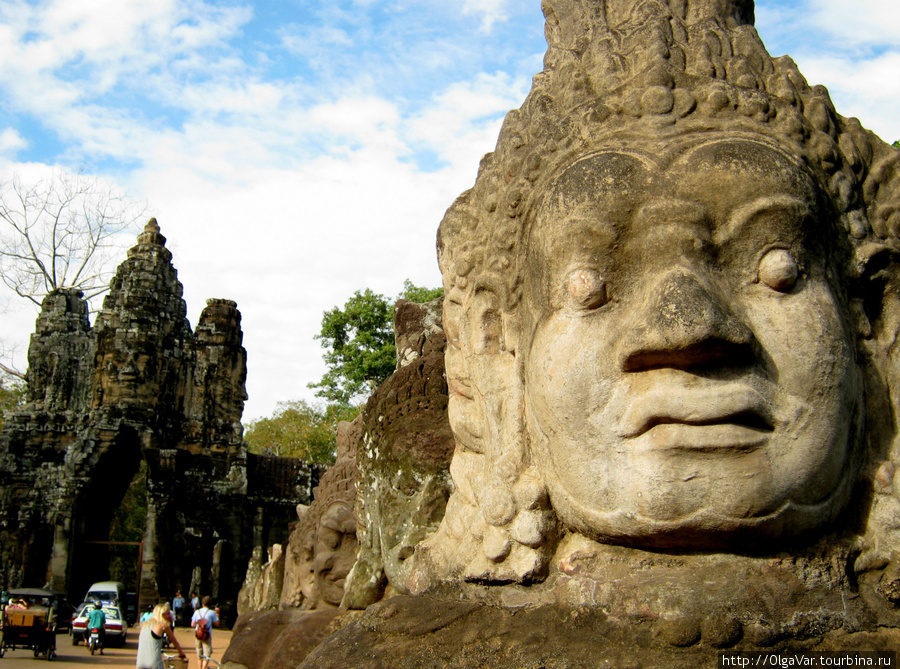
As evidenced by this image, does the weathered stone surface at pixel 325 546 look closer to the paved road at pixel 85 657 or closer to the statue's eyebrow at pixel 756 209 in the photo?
the statue's eyebrow at pixel 756 209

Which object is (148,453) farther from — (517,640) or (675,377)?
→ (675,377)

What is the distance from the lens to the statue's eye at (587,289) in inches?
87.3

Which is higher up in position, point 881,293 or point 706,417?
point 881,293

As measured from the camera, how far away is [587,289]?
2219mm

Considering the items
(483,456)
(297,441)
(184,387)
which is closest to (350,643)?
(483,456)

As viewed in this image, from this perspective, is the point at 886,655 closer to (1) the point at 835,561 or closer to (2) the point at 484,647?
(1) the point at 835,561

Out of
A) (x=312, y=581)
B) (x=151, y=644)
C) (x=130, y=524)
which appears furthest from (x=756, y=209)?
(x=130, y=524)

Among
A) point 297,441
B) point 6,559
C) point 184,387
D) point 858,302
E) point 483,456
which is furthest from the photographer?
point 297,441

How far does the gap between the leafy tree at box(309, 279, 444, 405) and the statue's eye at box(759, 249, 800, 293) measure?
2065 cm

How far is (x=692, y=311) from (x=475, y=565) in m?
0.95

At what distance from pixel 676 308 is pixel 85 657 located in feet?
39.8

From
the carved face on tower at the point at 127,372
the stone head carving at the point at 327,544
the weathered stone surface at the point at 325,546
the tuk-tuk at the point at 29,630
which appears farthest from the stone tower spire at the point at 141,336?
the stone head carving at the point at 327,544

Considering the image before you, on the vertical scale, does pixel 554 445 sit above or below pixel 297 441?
below

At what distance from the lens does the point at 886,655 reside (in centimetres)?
188
